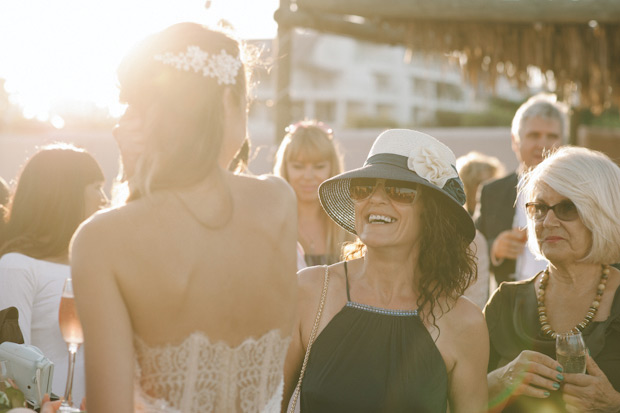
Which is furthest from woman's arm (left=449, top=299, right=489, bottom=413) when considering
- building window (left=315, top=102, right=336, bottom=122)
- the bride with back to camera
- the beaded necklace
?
building window (left=315, top=102, right=336, bottom=122)

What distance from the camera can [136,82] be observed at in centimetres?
184

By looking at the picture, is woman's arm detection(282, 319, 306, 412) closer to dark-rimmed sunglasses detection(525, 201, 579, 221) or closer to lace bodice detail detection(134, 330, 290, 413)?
lace bodice detail detection(134, 330, 290, 413)

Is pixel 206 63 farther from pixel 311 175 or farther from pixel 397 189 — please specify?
pixel 311 175

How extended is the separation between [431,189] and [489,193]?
2.60 metres

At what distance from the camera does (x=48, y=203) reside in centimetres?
398

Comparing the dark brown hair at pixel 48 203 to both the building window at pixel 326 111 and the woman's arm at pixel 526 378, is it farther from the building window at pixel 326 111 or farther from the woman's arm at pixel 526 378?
the building window at pixel 326 111

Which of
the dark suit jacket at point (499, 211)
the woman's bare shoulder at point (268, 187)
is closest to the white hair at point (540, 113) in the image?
the dark suit jacket at point (499, 211)

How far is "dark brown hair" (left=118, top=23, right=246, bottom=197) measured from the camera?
1823mm

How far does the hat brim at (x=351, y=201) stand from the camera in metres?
3.03

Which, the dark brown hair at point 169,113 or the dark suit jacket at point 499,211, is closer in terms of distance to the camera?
the dark brown hair at point 169,113

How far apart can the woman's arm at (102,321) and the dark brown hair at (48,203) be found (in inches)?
89.0

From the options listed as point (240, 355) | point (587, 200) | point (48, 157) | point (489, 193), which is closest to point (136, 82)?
point (240, 355)

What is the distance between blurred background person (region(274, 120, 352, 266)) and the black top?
1799mm

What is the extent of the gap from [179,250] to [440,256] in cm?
154
